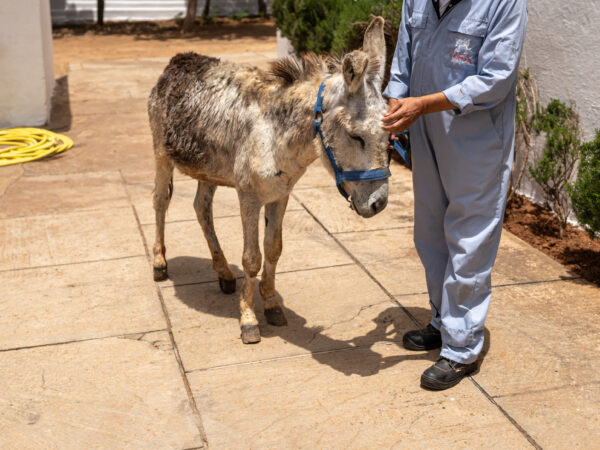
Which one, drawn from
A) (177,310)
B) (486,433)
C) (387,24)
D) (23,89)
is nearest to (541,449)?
(486,433)

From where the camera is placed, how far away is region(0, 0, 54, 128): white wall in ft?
34.1

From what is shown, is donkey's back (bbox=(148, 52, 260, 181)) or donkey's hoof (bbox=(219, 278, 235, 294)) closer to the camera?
donkey's back (bbox=(148, 52, 260, 181))

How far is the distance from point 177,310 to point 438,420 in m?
2.21

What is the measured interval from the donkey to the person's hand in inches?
2.8

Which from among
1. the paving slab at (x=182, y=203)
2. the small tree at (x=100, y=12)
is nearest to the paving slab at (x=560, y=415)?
the paving slab at (x=182, y=203)

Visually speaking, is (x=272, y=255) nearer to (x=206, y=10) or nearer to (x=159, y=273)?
(x=159, y=273)

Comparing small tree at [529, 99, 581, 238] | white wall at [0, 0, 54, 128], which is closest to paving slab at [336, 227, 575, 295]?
small tree at [529, 99, 581, 238]

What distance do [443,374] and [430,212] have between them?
1020mm

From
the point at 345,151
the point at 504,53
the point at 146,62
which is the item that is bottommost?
the point at 146,62

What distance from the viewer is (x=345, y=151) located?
4.03 meters

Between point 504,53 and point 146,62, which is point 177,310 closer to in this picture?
point 504,53

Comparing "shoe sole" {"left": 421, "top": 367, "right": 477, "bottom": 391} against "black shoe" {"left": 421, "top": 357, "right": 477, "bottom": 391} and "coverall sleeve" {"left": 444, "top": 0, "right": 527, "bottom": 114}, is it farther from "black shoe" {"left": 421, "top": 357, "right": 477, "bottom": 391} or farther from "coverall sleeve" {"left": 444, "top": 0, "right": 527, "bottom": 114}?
"coverall sleeve" {"left": 444, "top": 0, "right": 527, "bottom": 114}

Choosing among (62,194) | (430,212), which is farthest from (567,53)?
(62,194)

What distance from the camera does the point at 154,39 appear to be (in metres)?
21.5
